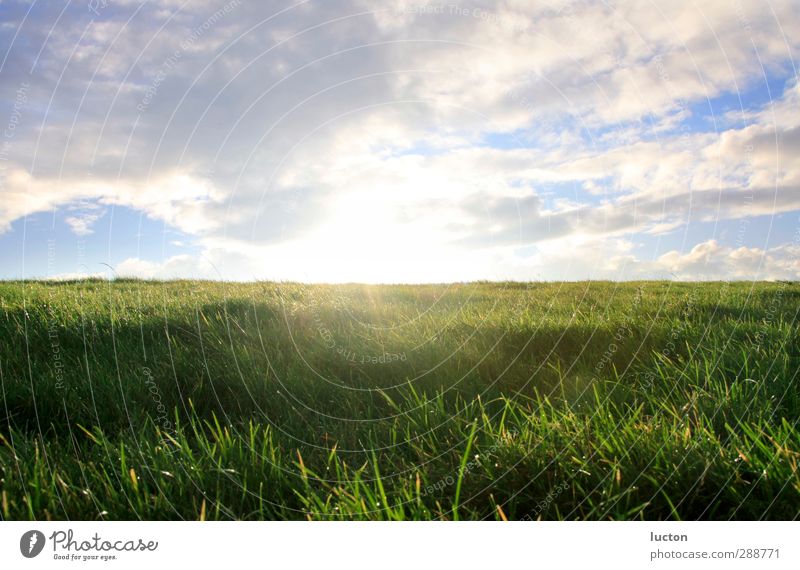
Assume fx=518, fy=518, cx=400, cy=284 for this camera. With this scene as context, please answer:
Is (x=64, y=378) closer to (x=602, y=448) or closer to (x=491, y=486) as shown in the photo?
(x=491, y=486)

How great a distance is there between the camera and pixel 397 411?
371 cm

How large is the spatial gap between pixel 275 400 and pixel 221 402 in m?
0.44

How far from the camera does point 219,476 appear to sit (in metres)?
2.65

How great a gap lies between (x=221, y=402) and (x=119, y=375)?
35.1 inches

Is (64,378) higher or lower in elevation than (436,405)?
higher

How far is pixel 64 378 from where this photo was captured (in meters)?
4.15

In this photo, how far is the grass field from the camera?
97.5 inches

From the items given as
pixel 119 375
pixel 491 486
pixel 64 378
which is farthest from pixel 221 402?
pixel 491 486

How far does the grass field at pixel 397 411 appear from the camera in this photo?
248 cm
